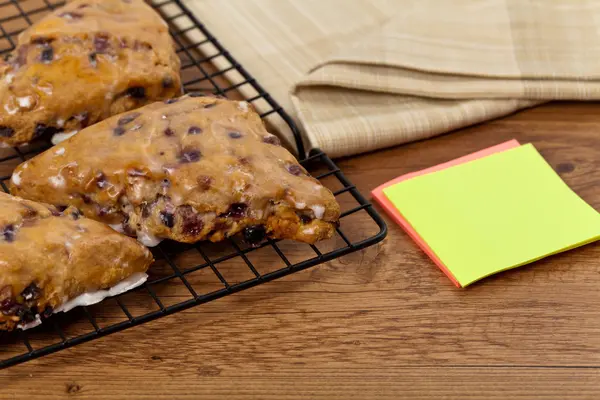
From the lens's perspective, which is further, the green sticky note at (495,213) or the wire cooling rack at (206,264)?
the green sticky note at (495,213)

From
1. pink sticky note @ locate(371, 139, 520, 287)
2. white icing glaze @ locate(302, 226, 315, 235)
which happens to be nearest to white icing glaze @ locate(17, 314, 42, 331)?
white icing glaze @ locate(302, 226, 315, 235)

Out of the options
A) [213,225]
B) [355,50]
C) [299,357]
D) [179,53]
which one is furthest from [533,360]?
[179,53]

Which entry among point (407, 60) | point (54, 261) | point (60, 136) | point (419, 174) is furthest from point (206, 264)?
point (407, 60)

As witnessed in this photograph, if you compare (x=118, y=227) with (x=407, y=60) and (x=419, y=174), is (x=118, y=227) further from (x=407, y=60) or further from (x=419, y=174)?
(x=407, y=60)

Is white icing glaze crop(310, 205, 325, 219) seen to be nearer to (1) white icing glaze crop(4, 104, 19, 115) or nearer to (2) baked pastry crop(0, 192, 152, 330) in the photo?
(2) baked pastry crop(0, 192, 152, 330)

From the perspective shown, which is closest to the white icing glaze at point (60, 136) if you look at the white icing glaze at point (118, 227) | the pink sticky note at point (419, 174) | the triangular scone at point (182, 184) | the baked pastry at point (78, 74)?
the baked pastry at point (78, 74)

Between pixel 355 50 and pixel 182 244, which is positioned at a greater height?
pixel 355 50

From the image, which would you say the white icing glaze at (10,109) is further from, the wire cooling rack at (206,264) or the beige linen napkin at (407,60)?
the beige linen napkin at (407,60)

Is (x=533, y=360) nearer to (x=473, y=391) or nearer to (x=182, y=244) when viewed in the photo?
(x=473, y=391)
